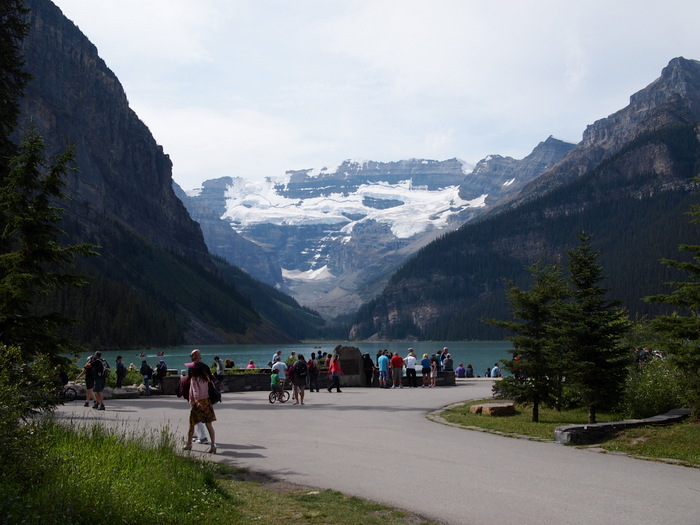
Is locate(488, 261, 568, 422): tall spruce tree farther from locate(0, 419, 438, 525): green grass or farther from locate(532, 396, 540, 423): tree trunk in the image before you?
locate(0, 419, 438, 525): green grass

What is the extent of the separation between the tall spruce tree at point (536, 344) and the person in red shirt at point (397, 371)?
58.1ft

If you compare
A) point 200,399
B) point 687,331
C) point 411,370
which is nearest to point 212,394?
point 200,399

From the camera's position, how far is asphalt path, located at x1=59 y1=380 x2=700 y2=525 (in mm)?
9984

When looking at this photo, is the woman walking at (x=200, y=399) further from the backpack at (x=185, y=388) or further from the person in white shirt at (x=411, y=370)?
the person in white shirt at (x=411, y=370)

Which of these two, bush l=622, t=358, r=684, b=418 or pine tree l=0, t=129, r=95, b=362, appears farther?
bush l=622, t=358, r=684, b=418

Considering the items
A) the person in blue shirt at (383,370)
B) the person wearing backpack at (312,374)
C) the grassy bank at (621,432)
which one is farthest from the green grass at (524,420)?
the person in blue shirt at (383,370)

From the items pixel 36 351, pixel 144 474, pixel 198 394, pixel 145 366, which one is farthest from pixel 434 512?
pixel 145 366

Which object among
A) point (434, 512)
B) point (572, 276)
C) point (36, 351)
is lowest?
point (434, 512)

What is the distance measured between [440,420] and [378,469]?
31.5 ft

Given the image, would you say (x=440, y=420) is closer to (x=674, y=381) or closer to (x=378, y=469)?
(x=674, y=381)

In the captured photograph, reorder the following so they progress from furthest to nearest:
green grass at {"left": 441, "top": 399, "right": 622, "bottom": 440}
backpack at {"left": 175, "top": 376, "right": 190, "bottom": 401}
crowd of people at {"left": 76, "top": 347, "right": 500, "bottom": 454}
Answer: green grass at {"left": 441, "top": 399, "right": 622, "bottom": 440} → backpack at {"left": 175, "top": 376, "right": 190, "bottom": 401} → crowd of people at {"left": 76, "top": 347, "right": 500, "bottom": 454}

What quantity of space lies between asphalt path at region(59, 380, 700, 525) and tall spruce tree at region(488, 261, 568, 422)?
3378 mm

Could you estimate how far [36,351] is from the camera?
1780cm

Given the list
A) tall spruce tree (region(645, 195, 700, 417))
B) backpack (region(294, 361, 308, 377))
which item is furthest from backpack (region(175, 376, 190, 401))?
tall spruce tree (region(645, 195, 700, 417))
